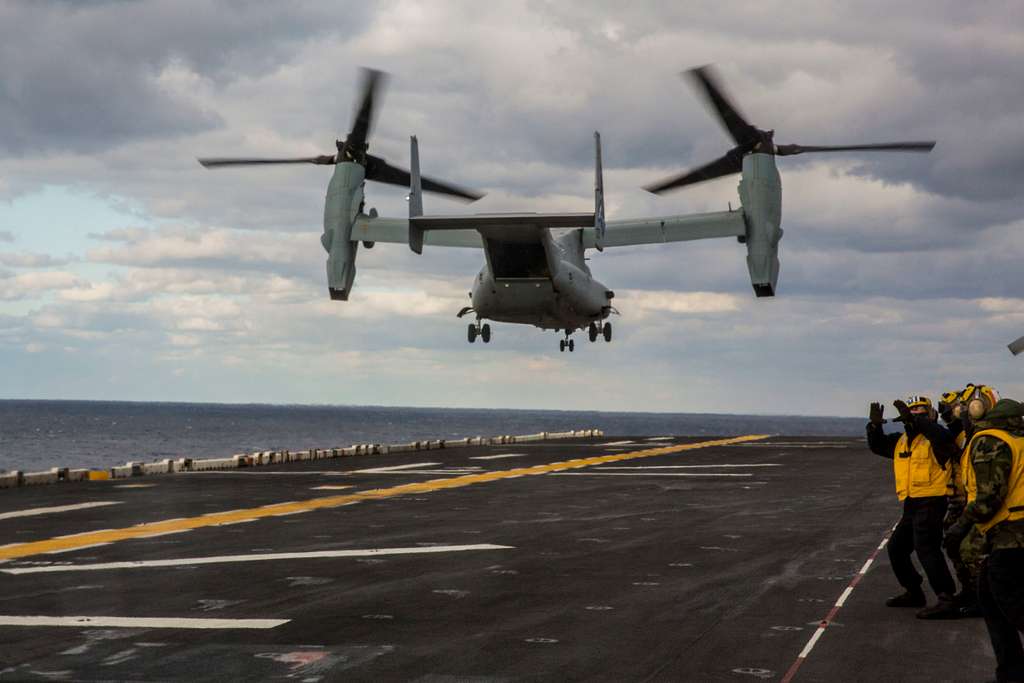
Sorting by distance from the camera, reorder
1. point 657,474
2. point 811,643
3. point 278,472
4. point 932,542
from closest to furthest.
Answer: point 811,643 → point 932,542 → point 657,474 → point 278,472

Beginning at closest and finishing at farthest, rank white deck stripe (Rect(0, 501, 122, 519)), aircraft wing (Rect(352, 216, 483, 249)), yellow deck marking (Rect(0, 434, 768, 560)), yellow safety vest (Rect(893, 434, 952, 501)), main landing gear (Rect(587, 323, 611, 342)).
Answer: yellow safety vest (Rect(893, 434, 952, 501))
yellow deck marking (Rect(0, 434, 768, 560))
white deck stripe (Rect(0, 501, 122, 519))
aircraft wing (Rect(352, 216, 483, 249))
main landing gear (Rect(587, 323, 611, 342))

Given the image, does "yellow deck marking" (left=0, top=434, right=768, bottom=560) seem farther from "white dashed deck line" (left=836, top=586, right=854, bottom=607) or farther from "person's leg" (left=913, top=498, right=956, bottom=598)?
"person's leg" (left=913, top=498, right=956, bottom=598)

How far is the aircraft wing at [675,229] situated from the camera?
38938 mm

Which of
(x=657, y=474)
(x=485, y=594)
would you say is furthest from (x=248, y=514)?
(x=657, y=474)

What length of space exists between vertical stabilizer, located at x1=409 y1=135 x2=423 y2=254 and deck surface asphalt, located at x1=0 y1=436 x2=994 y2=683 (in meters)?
11.0

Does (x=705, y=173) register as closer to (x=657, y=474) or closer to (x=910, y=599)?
(x=657, y=474)

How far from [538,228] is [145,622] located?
27.1m

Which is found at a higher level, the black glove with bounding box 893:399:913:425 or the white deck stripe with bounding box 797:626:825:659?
the black glove with bounding box 893:399:913:425

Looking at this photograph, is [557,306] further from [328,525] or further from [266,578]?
[266,578]

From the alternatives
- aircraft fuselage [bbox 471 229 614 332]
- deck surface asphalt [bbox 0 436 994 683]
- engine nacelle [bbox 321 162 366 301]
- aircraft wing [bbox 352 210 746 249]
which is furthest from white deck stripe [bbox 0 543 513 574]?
engine nacelle [bbox 321 162 366 301]

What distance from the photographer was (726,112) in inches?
1607

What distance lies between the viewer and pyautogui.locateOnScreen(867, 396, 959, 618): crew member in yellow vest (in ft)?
39.3

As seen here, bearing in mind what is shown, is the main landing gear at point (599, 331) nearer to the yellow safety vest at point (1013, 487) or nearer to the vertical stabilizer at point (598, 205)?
the vertical stabilizer at point (598, 205)

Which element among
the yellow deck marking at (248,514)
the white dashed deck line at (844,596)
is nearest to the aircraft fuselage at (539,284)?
the yellow deck marking at (248,514)
